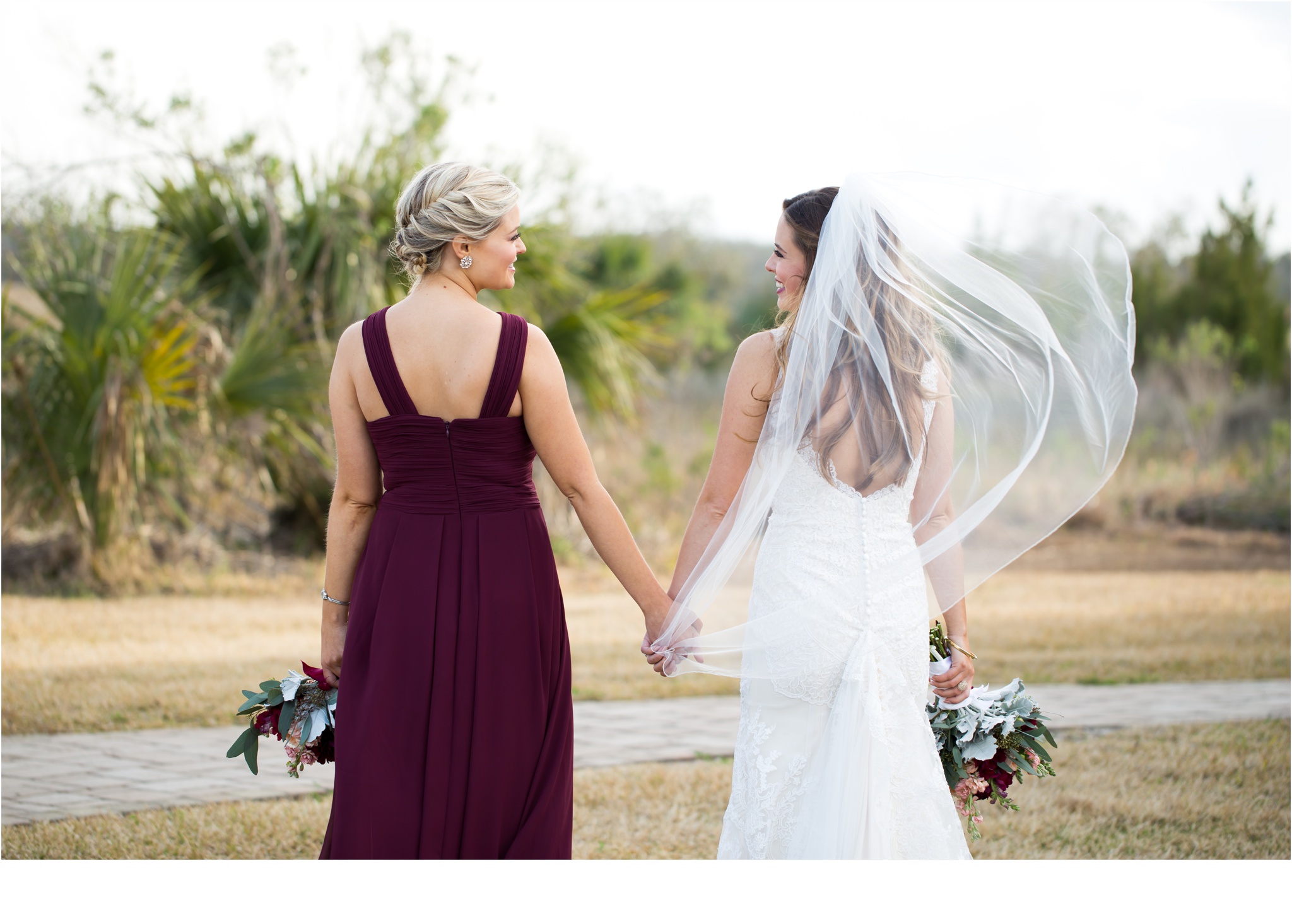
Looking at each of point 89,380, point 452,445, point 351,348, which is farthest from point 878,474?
point 89,380

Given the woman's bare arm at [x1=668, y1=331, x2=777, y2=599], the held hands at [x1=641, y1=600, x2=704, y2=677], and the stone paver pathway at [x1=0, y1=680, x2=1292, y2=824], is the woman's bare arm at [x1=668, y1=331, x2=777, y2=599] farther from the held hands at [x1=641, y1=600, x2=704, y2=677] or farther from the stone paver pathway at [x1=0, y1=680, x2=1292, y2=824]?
the stone paver pathway at [x1=0, y1=680, x2=1292, y2=824]

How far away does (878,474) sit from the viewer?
2.66 meters

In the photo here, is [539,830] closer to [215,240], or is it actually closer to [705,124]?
[215,240]

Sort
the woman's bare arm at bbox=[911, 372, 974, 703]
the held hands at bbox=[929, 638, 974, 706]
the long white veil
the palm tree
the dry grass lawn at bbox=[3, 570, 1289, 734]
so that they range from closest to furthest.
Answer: the long white veil, the woman's bare arm at bbox=[911, 372, 974, 703], the held hands at bbox=[929, 638, 974, 706], the dry grass lawn at bbox=[3, 570, 1289, 734], the palm tree

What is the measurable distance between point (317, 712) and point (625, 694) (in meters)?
3.58

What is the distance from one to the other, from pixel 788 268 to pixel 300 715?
5.78 ft

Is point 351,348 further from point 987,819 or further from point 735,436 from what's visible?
point 987,819

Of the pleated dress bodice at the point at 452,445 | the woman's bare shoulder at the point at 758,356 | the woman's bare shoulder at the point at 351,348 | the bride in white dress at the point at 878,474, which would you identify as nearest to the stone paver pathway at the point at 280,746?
the bride in white dress at the point at 878,474

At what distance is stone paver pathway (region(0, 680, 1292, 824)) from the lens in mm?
4312

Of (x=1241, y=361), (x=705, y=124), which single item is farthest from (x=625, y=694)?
(x=1241, y=361)

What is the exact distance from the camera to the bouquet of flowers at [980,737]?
2943mm

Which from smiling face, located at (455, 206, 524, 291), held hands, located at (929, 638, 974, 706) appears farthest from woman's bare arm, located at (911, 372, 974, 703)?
smiling face, located at (455, 206, 524, 291)

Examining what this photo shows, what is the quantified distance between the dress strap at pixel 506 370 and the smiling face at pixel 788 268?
27.4 inches

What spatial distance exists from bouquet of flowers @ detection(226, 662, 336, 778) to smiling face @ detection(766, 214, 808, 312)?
158 centimetres
